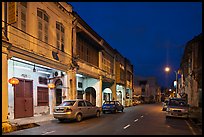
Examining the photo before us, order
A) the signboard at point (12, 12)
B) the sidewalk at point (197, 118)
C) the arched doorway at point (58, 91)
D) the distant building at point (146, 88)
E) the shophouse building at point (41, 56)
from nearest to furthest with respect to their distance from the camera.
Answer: the signboard at point (12, 12) → the shophouse building at point (41, 56) → the sidewalk at point (197, 118) → the arched doorway at point (58, 91) → the distant building at point (146, 88)

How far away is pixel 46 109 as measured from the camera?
24.3 m

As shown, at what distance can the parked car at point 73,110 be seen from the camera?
60.3 ft

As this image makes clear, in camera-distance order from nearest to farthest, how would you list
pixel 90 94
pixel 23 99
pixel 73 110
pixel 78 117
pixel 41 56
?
pixel 73 110
pixel 78 117
pixel 41 56
pixel 23 99
pixel 90 94

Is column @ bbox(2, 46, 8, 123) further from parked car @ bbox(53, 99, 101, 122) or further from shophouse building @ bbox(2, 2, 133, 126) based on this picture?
parked car @ bbox(53, 99, 101, 122)

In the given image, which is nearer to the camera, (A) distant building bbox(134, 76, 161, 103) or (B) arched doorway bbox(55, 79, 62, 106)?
(B) arched doorway bbox(55, 79, 62, 106)

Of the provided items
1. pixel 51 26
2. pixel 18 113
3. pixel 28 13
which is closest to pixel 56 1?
pixel 51 26

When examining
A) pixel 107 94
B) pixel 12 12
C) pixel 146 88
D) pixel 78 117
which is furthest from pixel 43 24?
pixel 146 88

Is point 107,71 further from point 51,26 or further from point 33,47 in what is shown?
point 33,47

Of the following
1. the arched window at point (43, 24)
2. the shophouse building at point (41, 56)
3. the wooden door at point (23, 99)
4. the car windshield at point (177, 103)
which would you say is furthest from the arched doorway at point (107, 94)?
the arched window at point (43, 24)

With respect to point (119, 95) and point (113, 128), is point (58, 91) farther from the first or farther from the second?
point (119, 95)

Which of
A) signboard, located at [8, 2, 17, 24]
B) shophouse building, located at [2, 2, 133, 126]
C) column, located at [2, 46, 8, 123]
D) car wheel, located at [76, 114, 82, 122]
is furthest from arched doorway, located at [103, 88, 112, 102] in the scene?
signboard, located at [8, 2, 17, 24]

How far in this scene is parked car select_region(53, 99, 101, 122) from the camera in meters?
18.4

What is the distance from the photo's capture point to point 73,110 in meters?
18.7

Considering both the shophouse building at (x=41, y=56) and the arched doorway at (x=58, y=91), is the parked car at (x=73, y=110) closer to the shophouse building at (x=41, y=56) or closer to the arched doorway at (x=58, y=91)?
the shophouse building at (x=41, y=56)
